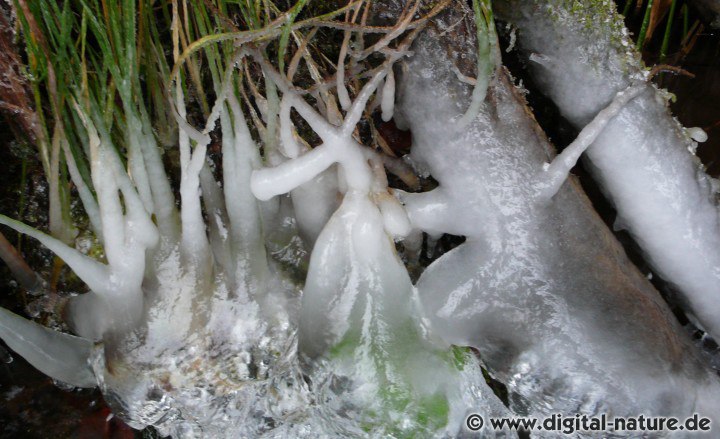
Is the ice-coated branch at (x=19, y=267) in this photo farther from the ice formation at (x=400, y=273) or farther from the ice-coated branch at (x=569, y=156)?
the ice-coated branch at (x=569, y=156)

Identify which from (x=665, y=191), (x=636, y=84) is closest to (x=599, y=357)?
(x=665, y=191)

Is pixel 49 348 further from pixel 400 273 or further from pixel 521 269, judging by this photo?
pixel 521 269

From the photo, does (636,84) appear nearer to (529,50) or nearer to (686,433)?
(529,50)

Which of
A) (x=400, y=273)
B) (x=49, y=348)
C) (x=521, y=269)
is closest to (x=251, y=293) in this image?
(x=400, y=273)

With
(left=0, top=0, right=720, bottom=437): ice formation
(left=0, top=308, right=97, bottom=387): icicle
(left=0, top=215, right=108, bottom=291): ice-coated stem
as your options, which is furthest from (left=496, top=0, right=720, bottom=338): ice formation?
(left=0, top=308, right=97, bottom=387): icicle

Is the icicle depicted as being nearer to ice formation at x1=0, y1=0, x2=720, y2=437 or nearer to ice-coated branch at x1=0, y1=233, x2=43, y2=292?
ice formation at x1=0, y1=0, x2=720, y2=437
